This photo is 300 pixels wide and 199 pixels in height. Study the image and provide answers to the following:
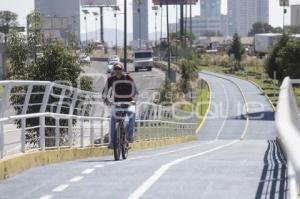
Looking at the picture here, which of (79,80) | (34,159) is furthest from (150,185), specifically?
(79,80)

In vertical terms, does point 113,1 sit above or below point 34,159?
above

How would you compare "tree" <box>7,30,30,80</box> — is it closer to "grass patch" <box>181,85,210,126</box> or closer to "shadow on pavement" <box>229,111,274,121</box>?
"grass patch" <box>181,85,210,126</box>

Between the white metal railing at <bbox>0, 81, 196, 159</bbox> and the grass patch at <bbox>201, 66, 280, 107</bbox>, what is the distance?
179 ft

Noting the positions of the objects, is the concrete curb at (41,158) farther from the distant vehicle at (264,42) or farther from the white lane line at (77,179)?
the distant vehicle at (264,42)

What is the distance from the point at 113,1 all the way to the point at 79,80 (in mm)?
147476

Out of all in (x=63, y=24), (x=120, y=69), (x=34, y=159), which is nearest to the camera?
(x=34, y=159)

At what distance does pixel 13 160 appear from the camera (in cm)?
1108

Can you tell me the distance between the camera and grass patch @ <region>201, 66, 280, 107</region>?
87425mm

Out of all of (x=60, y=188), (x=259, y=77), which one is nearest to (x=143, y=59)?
(x=259, y=77)

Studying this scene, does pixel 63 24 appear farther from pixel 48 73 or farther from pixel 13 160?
pixel 13 160

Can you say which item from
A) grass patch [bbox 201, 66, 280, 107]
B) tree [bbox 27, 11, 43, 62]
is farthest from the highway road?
grass patch [bbox 201, 66, 280, 107]

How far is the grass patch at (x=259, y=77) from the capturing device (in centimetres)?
8743

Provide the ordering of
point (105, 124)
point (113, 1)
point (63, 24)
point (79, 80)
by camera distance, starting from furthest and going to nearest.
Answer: point (113, 1) → point (63, 24) → point (79, 80) → point (105, 124)

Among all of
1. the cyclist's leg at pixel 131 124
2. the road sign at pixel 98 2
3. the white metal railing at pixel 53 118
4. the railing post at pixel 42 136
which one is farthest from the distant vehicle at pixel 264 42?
the railing post at pixel 42 136
